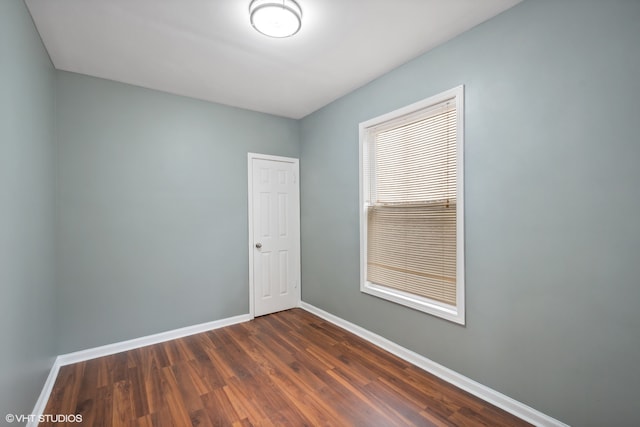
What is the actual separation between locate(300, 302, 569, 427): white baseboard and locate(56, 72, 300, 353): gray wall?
1.72 metres

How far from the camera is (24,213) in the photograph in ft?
5.75

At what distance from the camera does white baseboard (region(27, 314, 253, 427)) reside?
80.5 inches

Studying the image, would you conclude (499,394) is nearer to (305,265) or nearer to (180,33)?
(305,265)

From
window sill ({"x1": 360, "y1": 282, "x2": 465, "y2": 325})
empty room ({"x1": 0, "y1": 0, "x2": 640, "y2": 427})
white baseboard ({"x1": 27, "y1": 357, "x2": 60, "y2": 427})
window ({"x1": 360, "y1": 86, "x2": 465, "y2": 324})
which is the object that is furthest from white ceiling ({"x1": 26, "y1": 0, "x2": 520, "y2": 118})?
white baseboard ({"x1": 27, "y1": 357, "x2": 60, "y2": 427})

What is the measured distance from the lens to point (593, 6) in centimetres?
155

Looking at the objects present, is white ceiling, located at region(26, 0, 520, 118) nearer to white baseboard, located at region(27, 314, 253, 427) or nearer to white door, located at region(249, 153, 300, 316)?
white door, located at region(249, 153, 300, 316)

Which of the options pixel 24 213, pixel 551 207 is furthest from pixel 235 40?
pixel 551 207

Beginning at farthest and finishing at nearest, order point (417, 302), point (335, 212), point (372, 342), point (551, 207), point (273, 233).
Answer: point (273, 233) → point (335, 212) → point (372, 342) → point (417, 302) → point (551, 207)

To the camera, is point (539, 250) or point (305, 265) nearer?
point (539, 250)

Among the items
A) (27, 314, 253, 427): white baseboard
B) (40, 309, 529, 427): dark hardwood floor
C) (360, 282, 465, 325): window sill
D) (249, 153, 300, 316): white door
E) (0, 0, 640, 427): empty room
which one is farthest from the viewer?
(249, 153, 300, 316): white door

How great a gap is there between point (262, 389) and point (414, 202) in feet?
6.68

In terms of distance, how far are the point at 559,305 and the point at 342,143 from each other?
8.10ft

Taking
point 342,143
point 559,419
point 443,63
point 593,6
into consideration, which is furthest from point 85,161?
point 559,419

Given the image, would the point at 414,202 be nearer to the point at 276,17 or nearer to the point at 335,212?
the point at 335,212
